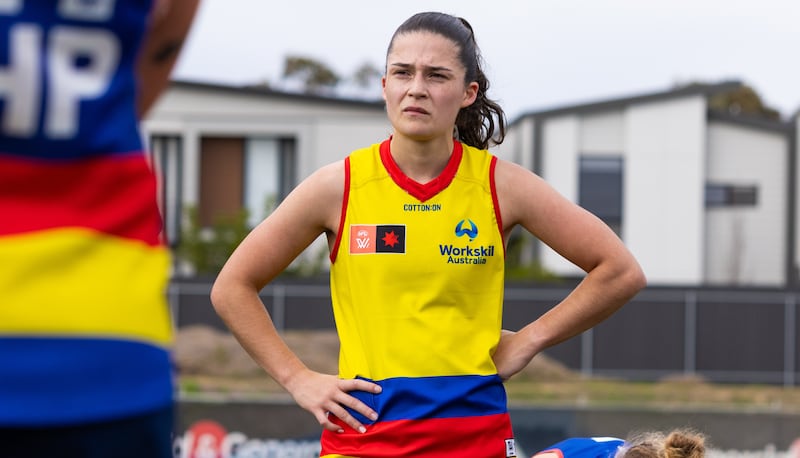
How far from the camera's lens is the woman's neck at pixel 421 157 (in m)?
3.08

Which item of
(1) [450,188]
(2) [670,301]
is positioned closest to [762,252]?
(2) [670,301]

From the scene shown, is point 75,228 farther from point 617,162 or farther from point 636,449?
point 617,162

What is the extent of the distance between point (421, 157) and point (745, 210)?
31.9 m

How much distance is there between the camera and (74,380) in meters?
1.45

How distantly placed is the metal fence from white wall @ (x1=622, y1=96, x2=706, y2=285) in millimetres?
7388

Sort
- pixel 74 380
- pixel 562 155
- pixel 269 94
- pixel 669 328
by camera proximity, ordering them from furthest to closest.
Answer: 1. pixel 562 155
2. pixel 269 94
3. pixel 669 328
4. pixel 74 380

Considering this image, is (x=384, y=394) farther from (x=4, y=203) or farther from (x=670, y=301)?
(x=670, y=301)

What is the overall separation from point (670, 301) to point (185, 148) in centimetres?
1306

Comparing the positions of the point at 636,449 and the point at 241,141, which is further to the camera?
the point at 241,141

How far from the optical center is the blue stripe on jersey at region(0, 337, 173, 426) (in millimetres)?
1419

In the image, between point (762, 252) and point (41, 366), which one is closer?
point (41, 366)

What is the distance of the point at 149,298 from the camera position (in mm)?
1511

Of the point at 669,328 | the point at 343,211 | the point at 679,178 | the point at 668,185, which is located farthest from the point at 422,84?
the point at 668,185

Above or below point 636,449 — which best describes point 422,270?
above
